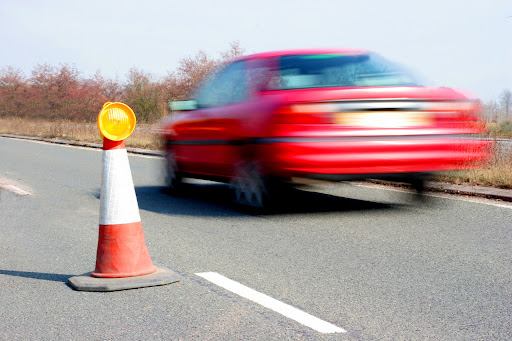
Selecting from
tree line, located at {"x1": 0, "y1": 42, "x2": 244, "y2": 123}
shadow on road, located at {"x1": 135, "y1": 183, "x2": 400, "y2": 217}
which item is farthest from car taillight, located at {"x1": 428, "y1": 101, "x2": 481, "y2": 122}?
tree line, located at {"x1": 0, "y1": 42, "x2": 244, "y2": 123}

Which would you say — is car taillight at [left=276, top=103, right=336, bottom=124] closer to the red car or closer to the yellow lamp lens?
the red car

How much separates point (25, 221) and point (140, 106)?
1364 inches

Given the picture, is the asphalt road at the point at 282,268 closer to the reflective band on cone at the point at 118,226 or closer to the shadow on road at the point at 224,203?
the shadow on road at the point at 224,203

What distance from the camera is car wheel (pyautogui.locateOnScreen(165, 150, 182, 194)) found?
932 centimetres

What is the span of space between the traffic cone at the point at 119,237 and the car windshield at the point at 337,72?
264cm

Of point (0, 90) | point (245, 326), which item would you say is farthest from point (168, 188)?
point (0, 90)

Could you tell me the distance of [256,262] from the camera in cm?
525

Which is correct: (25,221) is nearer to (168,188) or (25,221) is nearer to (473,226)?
(168,188)

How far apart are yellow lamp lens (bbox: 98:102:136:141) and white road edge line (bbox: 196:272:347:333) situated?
3.76ft

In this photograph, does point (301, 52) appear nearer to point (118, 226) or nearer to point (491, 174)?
point (118, 226)

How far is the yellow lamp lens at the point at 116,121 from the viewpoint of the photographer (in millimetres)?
4559

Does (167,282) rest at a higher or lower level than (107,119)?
lower

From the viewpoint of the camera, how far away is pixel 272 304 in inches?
160

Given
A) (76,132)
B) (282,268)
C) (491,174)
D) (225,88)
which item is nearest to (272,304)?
(282,268)
